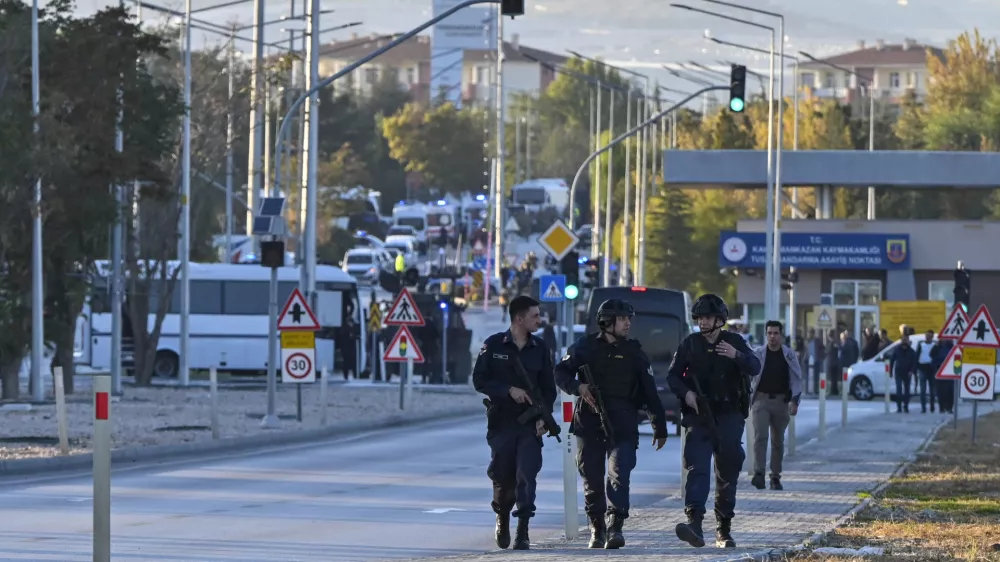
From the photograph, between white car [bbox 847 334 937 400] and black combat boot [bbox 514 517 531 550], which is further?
white car [bbox 847 334 937 400]

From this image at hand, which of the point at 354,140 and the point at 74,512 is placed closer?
the point at 74,512

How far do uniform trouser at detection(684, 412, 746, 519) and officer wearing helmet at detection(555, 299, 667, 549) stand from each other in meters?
0.40

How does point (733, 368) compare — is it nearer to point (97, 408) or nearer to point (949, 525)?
point (949, 525)

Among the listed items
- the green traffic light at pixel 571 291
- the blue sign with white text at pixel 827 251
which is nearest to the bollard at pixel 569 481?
the green traffic light at pixel 571 291

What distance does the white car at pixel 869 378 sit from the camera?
47375 mm

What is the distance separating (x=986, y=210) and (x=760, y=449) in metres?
78.4

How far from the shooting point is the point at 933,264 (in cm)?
6550

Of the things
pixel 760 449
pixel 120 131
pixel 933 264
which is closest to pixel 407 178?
pixel 933 264

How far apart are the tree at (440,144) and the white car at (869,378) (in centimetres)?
9902

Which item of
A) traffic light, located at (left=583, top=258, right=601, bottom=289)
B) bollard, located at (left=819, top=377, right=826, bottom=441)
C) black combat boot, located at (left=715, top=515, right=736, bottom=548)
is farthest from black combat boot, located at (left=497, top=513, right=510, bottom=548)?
traffic light, located at (left=583, top=258, right=601, bottom=289)

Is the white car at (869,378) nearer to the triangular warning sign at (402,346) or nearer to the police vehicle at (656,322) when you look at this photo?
the police vehicle at (656,322)

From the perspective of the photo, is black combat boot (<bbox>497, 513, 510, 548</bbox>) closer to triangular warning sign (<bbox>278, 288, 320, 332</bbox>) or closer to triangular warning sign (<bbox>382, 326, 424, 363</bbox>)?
triangular warning sign (<bbox>278, 288, 320, 332</bbox>)

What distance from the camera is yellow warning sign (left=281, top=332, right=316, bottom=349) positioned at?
28016 millimetres

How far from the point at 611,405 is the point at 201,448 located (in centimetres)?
1301
